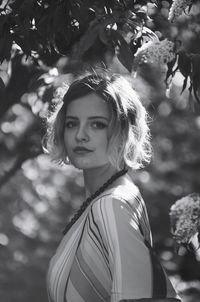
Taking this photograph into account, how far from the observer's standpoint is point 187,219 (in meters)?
3.25

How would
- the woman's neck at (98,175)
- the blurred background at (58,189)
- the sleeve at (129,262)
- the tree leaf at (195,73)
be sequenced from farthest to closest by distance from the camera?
the blurred background at (58,189), the woman's neck at (98,175), the tree leaf at (195,73), the sleeve at (129,262)

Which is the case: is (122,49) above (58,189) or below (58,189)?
above

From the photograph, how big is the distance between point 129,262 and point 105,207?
22cm

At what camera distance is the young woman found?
9.48 ft

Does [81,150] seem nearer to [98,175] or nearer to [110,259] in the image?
[98,175]

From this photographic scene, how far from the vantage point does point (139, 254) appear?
9.50 feet

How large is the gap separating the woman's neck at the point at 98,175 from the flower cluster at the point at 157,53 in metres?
0.40

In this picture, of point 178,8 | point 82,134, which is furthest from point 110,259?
point 178,8

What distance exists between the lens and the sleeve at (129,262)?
286 centimetres

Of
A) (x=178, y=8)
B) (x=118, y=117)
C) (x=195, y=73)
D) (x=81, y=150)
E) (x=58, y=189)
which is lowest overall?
(x=58, y=189)

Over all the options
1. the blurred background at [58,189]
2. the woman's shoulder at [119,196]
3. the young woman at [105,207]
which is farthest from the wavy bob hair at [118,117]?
the blurred background at [58,189]

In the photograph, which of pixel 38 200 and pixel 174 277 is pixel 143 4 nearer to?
pixel 174 277

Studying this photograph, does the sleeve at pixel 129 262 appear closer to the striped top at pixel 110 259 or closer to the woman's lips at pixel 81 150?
the striped top at pixel 110 259

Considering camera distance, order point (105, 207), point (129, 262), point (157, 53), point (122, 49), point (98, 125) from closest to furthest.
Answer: point (129, 262) < point (105, 207) < point (122, 49) < point (157, 53) < point (98, 125)
